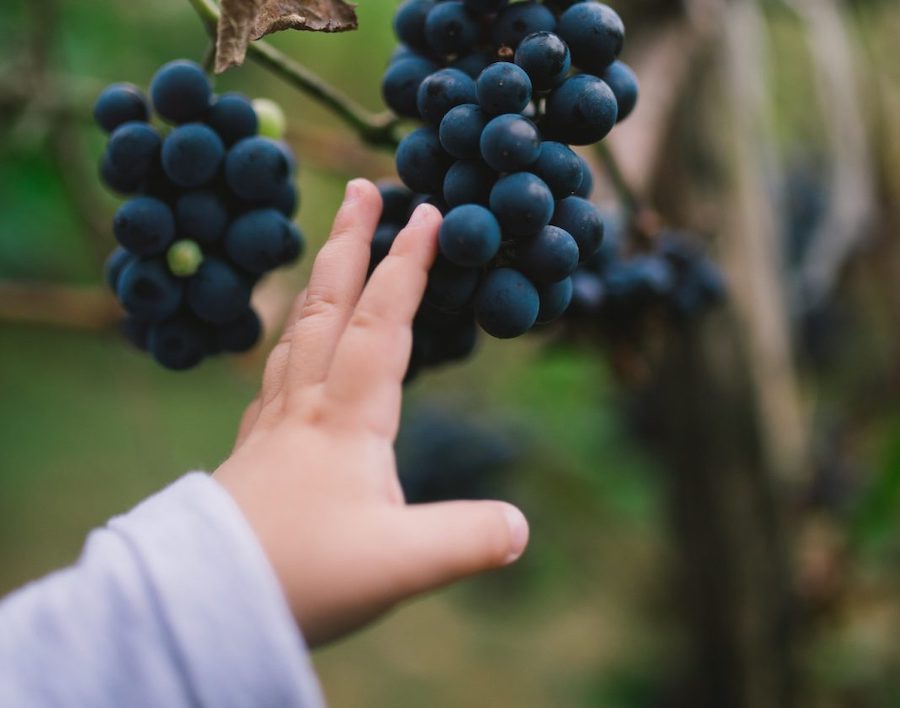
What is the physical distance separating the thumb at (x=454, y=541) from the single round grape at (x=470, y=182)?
0.64 feet

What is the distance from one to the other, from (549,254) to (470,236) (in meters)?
0.05

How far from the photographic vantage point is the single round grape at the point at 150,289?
0.60 metres

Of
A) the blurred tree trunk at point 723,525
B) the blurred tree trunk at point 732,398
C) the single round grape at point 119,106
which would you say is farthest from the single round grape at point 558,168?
the blurred tree trunk at point 723,525

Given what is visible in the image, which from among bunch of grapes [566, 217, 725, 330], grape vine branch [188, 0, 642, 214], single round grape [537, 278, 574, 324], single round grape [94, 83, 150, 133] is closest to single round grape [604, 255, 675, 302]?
bunch of grapes [566, 217, 725, 330]

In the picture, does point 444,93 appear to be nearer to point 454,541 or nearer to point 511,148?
point 511,148

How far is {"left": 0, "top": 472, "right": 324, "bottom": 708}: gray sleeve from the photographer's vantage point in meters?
0.45

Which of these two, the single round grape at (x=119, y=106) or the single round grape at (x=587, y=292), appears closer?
the single round grape at (x=119, y=106)

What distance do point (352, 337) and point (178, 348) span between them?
0.19 metres

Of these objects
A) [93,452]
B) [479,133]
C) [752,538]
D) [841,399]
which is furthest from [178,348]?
[93,452]

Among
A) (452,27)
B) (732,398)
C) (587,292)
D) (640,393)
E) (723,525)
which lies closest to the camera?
(452,27)

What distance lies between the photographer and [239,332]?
2.10 feet

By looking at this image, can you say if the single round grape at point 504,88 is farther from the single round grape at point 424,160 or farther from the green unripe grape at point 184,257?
the green unripe grape at point 184,257

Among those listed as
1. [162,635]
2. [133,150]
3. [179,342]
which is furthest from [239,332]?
[162,635]

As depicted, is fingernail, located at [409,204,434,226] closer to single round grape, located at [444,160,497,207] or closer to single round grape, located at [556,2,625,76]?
single round grape, located at [444,160,497,207]
